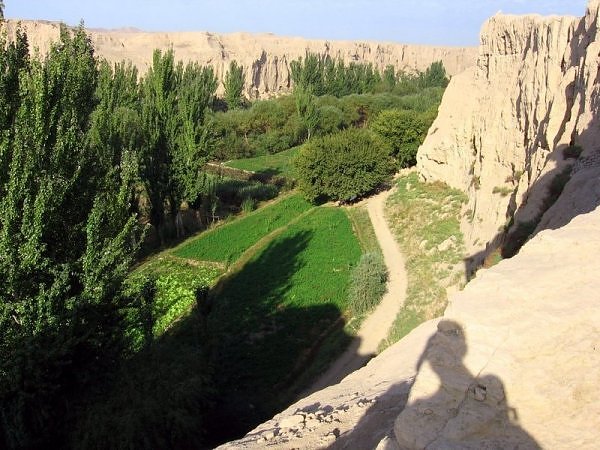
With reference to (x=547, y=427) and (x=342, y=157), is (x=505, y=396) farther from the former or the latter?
(x=342, y=157)

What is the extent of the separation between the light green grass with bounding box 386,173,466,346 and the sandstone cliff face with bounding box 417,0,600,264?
3.46ft

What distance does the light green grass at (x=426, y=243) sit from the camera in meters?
21.1

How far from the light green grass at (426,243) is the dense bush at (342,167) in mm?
2181

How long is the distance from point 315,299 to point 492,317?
17977mm

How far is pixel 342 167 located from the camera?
121 feet

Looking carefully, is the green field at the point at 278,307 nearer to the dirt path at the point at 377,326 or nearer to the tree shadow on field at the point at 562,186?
the dirt path at the point at 377,326

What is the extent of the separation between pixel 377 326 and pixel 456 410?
1551 cm

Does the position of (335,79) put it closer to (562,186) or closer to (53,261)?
(562,186)

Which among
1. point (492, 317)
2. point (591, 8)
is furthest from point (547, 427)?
point (591, 8)

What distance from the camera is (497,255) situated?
17859mm

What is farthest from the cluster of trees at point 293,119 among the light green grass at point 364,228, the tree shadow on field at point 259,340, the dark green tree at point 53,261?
the dark green tree at point 53,261

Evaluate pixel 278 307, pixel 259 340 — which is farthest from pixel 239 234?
pixel 259 340

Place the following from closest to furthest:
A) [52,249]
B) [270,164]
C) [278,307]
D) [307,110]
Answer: [52,249] → [278,307] → [270,164] → [307,110]

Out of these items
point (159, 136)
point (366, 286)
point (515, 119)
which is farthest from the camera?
point (159, 136)
